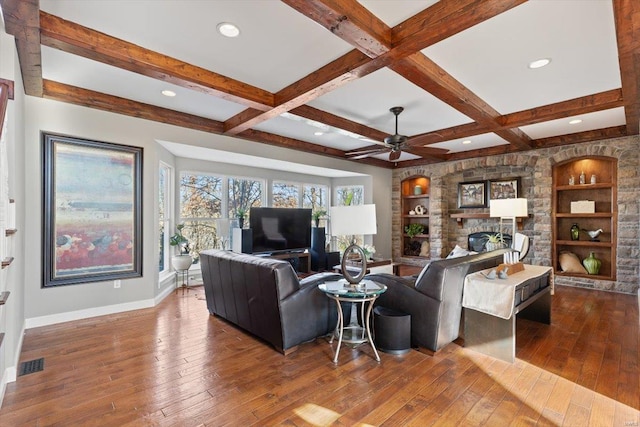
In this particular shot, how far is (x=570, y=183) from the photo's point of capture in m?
5.95

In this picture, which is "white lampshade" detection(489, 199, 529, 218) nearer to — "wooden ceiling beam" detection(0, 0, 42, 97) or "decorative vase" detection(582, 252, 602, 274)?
"decorative vase" detection(582, 252, 602, 274)

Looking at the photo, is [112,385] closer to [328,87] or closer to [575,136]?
[328,87]

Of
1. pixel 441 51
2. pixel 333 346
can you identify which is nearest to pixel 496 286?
pixel 333 346

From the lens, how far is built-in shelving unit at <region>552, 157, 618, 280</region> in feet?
18.1

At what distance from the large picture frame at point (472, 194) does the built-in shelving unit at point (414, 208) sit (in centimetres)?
81

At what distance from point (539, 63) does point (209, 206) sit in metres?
5.54

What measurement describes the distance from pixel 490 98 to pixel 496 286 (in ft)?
8.17

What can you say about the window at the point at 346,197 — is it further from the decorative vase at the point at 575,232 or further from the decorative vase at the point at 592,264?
the decorative vase at the point at 592,264

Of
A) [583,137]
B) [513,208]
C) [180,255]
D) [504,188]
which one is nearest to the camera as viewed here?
[513,208]

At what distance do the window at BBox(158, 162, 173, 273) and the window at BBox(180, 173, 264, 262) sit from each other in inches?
11.3

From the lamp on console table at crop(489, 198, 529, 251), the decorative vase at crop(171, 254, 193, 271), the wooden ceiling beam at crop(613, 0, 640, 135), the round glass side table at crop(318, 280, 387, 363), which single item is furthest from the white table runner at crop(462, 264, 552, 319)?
the decorative vase at crop(171, 254, 193, 271)

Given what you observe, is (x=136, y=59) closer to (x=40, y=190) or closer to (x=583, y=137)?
(x=40, y=190)

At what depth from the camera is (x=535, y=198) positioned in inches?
243

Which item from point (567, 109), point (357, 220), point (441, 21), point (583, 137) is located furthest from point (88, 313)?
point (583, 137)
